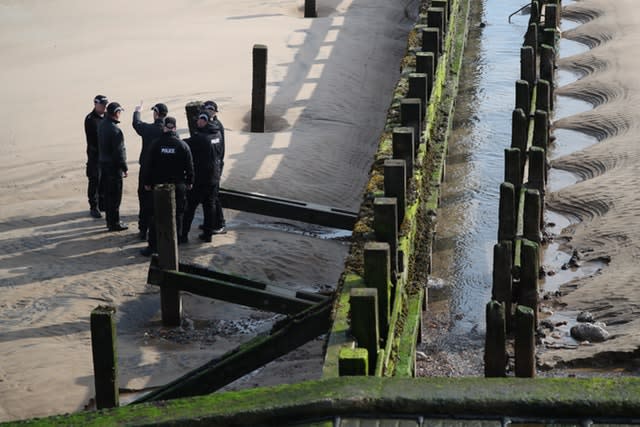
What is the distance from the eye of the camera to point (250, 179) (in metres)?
15.0

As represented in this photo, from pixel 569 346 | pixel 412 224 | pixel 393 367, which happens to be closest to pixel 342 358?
pixel 393 367

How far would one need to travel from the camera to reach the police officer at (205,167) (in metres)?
12.4

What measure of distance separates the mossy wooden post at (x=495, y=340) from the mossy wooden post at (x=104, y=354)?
2.58m

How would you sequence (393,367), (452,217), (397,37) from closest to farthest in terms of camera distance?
(393,367), (452,217), (397,37)

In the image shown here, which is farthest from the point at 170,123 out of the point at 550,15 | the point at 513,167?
the point at 550,15

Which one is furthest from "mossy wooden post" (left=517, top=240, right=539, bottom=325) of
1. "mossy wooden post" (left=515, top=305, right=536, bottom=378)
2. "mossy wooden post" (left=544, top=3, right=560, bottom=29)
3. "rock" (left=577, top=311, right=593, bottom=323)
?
"mossy wooden post" (left=544, top=3, right=560, bottom=29)

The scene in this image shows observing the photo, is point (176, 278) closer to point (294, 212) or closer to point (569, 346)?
point (294, 212)

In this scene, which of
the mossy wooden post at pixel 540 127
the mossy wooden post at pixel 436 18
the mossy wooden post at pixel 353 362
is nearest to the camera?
the mossy wooden post at pixel 353 362

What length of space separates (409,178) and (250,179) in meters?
5.32

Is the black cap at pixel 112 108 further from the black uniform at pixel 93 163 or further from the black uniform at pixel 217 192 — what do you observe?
the black uniform at pixel 217 192

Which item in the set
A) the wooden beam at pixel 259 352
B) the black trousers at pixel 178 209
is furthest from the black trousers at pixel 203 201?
the wooden beam at pixel 259 352

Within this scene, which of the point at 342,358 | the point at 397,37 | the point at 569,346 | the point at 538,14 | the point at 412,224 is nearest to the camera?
the point at 342,358

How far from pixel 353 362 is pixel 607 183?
9538 millimetres

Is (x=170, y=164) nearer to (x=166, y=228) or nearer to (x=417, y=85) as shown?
(x=166, y=228)
